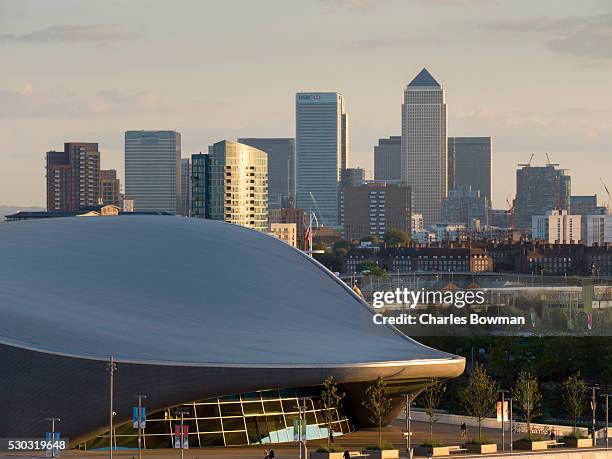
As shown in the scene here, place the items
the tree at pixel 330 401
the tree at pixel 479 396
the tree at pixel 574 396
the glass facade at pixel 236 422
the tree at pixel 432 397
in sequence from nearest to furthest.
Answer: the glass facade at pixel 236 422 → the tree at pixel 330 401 → the tree at pixel 432 397 → the tree at pixel 479 396 → the tree at pixel 574 396

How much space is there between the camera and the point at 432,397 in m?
104

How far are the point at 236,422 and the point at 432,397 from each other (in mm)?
17048

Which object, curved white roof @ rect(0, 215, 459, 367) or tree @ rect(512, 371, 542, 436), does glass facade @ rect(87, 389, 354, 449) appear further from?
tree @ rect(512, 371, 542, 436)

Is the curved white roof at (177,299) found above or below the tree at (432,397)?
above

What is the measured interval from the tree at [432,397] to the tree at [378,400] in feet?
9.13

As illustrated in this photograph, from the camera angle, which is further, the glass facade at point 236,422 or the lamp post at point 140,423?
the glass facade at point 236,422

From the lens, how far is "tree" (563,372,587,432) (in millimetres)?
106938

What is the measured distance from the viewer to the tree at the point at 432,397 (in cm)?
9725

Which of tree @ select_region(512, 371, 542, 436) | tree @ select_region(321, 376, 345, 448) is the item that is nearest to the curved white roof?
tree @ select_region(321, 376, 345, 448)

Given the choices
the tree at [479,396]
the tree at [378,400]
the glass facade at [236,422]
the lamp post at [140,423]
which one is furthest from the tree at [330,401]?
the lamp post at [140,423]

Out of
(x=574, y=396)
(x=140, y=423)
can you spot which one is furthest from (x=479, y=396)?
(x=140, y=423)

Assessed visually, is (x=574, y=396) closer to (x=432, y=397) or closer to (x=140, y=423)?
(x=432, y=397)

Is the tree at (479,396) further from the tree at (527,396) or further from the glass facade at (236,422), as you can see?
the glass facade at (236,422)

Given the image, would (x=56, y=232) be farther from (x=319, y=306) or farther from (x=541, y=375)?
(x=541, y=375)
